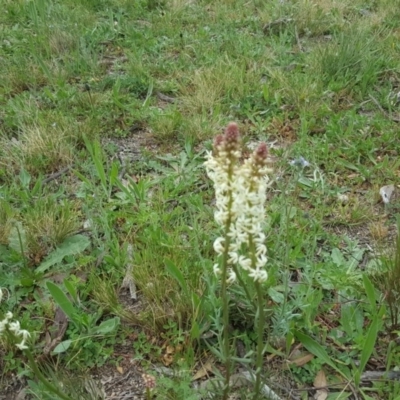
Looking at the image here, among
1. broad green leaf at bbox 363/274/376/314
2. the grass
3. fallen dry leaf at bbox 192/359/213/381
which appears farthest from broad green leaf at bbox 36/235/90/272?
broad green leaf at bbox 363/274/376/314

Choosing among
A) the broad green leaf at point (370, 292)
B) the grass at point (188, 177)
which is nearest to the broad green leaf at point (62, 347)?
the grass at point (188, 177)

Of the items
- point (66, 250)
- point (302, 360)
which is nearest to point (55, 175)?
point (66, 250)

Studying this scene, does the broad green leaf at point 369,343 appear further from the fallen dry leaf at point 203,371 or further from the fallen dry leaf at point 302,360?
the fallen dry leaf at point 203,371

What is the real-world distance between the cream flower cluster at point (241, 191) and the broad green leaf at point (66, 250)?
137 cm

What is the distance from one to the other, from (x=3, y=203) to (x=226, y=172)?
5.95ft

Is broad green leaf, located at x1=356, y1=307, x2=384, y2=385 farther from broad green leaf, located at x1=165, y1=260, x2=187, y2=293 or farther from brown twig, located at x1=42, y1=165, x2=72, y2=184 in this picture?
brown twig, located at x1=42, y1=165, x2=72, y2=184

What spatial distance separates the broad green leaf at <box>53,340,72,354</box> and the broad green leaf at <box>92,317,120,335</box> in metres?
0.11

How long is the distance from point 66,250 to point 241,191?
1.50 meters

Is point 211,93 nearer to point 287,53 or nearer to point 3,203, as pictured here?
point 287,53

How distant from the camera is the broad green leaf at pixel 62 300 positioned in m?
1.97

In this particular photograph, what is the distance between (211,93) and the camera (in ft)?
12.0

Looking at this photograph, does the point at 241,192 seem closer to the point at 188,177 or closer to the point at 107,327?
the point at 107,327

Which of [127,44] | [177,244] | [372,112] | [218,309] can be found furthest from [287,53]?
[218,309]

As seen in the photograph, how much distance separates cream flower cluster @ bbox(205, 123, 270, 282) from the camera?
115cm
